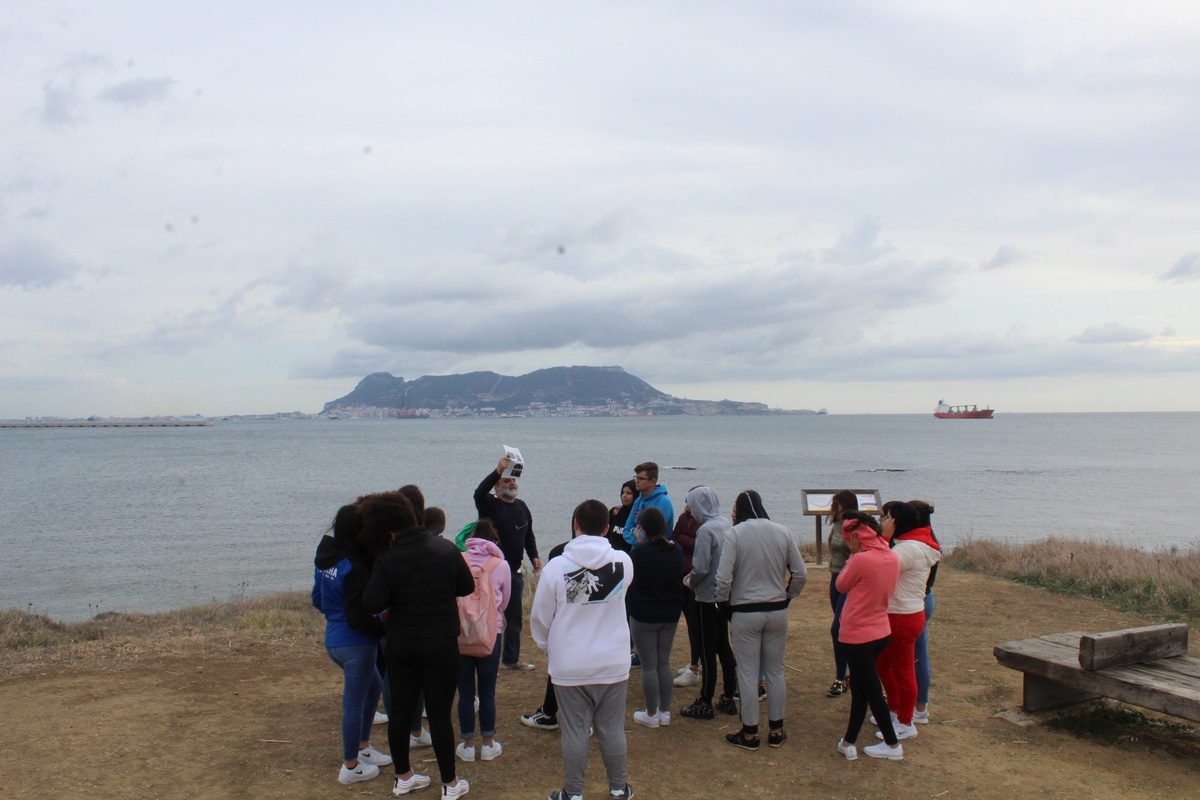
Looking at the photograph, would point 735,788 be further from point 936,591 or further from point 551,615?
point 936,591

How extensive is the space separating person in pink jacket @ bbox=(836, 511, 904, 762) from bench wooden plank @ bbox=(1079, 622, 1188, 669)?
147 cm

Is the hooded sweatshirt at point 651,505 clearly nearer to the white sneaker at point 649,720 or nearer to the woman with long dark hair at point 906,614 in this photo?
the white sneaker at point 649,720

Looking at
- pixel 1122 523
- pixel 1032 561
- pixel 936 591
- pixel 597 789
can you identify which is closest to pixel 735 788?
pixel 597 789

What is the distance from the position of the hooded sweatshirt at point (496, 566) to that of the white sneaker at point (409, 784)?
38.8 inches

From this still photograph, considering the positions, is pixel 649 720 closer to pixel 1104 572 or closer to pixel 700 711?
pixel 700 711

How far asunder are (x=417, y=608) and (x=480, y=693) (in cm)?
132

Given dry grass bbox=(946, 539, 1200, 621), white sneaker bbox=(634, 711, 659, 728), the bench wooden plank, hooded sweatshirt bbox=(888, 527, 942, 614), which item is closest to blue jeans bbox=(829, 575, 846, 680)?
hooded sweatshirt bbox=(888, 527, 942, 614)

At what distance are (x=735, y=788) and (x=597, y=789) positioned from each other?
84 centimetres

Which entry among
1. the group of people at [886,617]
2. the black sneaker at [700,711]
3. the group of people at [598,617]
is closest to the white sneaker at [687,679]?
the group of people at [598,617]

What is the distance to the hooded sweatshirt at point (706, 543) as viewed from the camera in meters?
5.82

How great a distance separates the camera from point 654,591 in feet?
18.1

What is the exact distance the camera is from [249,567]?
21.2 metres

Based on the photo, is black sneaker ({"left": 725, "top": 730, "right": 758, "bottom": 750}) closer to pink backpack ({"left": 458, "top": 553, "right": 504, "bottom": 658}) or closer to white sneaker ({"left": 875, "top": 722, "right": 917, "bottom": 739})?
white sneaker ({"left": 875, "top": 722, "right": 917, "bottom": 739})

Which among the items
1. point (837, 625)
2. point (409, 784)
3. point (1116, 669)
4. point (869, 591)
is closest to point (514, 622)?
point (409, 784)
